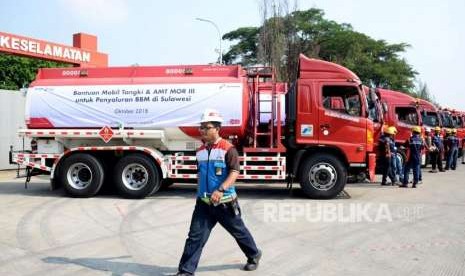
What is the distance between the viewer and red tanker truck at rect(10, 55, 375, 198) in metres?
11.1

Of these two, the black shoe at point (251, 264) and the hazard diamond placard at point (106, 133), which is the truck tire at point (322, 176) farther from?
the black shoe at point (251, 264)

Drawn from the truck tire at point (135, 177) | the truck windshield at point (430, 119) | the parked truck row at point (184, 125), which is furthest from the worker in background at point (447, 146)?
the truck tire at point (135, 177)

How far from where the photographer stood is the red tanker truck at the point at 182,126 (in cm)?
1107

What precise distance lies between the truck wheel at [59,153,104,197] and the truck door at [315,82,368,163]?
4.92 m

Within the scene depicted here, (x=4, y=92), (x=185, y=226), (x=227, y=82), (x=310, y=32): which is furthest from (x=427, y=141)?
(x=310, y=32)

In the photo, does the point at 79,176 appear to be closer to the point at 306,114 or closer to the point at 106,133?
the point at 106,133

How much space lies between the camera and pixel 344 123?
11047mm

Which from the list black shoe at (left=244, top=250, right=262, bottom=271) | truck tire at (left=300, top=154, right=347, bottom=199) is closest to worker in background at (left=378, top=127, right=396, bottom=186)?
Result: truck tire at (left=300, top=154, right=347, bottom=199)

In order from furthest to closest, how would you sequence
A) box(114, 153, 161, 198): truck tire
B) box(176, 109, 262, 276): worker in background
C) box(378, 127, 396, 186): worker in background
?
box(378, 127, 396, 186): worker in background < box(114, 153, 161, 198): truck tire < box(176, 109, 262, 276): worker in background

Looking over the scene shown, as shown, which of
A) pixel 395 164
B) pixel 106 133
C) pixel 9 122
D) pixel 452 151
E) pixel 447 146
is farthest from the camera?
pixel 447 146

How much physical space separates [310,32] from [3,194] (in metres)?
39.7

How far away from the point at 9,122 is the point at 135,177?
8.44 metres

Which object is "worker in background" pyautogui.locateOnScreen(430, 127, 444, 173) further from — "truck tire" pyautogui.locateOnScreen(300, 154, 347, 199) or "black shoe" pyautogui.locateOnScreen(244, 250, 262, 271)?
"black shoe" pyautogui.locateOnScreen(244, 250, 262, 271)

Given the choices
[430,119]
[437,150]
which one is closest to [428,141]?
[437,150]
